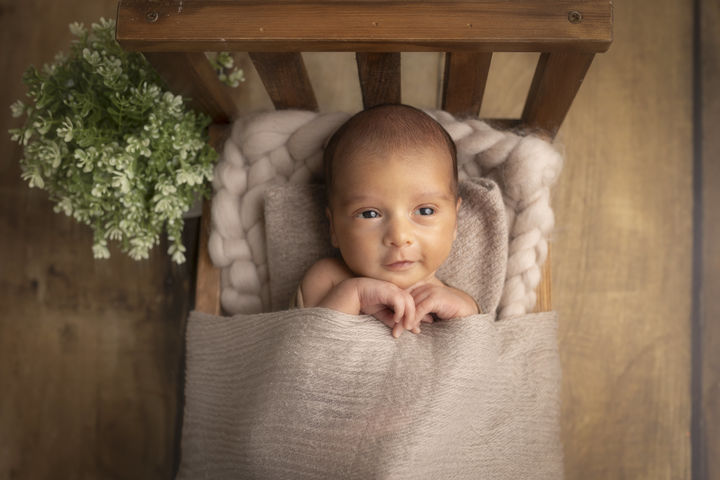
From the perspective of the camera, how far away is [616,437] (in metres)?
1.62

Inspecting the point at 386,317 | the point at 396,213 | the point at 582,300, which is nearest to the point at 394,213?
the point at 396,213

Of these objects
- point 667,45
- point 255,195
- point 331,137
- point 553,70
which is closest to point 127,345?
point 255,195

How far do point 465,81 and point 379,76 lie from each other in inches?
7.0

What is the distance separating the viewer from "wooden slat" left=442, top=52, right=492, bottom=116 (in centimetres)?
119

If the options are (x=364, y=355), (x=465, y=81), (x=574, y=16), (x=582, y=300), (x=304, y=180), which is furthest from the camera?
(x=582, y=300)

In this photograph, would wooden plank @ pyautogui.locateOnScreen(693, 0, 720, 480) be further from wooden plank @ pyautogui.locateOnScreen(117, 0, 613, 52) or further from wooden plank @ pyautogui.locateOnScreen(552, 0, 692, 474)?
wooden plank @ pyautogui.locateOnScreen(117, 0, 613, 52)

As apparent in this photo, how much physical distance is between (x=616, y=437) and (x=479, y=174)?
790mm

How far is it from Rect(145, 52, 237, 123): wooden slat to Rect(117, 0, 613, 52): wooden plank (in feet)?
0.29

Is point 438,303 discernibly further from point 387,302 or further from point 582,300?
point 582,300

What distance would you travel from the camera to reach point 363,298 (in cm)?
123

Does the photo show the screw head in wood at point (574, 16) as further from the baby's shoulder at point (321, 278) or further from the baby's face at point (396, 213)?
the baby's shoulder at point (321, 278)

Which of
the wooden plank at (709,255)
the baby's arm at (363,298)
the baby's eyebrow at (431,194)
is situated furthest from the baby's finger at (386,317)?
the wooden plank at (709,255)

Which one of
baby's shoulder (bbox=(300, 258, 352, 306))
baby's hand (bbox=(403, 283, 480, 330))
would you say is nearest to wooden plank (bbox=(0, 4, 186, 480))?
baby's shoulder (bbox=(300, 258, 352, 306))

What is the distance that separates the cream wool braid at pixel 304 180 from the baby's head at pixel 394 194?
0.48 ft
